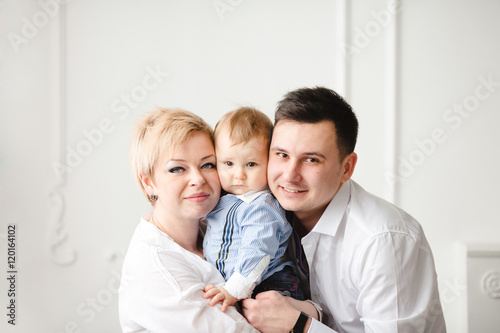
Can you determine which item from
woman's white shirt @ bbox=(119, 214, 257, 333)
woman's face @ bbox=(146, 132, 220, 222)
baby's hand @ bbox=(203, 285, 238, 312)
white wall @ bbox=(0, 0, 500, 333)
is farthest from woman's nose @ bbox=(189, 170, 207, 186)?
white wall @ bbox=(0, 0, 500, 333)

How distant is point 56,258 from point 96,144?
0.96 m

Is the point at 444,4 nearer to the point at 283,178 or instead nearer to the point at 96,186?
the point at 283,178

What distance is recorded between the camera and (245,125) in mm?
1890

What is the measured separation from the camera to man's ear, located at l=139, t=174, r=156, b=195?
1.94 m

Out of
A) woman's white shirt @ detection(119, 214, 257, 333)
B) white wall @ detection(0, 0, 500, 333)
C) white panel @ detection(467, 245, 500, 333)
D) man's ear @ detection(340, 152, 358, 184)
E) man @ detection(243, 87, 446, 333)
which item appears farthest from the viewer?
white panel @ detection(467, 245, 500, 333)

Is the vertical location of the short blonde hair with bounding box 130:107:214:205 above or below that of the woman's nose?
above

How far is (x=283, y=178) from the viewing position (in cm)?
187

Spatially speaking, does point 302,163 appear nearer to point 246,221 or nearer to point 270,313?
point 246,221

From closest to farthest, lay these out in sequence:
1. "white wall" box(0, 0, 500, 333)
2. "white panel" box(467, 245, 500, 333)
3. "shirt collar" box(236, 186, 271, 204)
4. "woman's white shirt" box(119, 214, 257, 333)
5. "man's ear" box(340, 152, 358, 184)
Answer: "woman's white shirt" box(119, 214, 257, 333), "shirt collar" box(236, 186, 271, 204), "man's ear" box(340, 152, 358, 184), "white wall" box(0, 0, 500, 333), "white panel" box(467, 245, 500, 333)

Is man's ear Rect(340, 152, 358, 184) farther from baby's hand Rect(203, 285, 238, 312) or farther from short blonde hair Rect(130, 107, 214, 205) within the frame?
baby's hand Rect(203, 285, 238, 312)

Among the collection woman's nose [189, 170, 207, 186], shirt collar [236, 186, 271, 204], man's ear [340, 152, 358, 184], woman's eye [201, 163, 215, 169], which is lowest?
shirt collar [236, 186, 271, 204]

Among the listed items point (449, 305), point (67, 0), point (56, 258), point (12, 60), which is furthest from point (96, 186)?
point (449, 305)

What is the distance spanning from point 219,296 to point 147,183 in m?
0.59

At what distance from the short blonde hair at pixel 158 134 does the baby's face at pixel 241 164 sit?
0.38 feet
